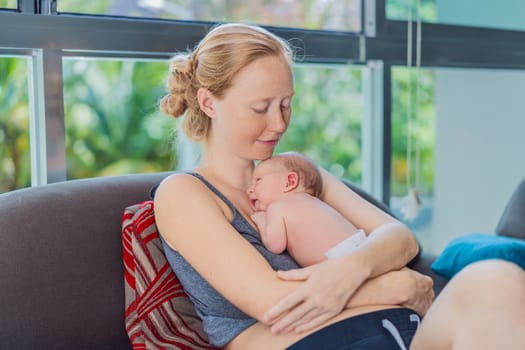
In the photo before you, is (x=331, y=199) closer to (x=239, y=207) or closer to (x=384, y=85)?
(x=239, y=207)

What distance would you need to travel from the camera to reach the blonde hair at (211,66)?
Result: 1.78 meters

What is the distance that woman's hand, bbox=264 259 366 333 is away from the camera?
156 cm

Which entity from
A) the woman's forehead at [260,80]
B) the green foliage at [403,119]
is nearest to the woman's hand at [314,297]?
the woman's forehead at [260,80]

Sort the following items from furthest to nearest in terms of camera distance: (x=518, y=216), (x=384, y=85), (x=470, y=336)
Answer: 1. (x=384, y=85)
2. (x=518, y=216)
3. (x=470, y=336)

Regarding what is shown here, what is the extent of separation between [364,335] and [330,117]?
7.06 feet

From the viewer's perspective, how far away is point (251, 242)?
1766 millimetres

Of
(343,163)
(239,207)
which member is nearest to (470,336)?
(239,207)

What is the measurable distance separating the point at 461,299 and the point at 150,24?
53.8 inches

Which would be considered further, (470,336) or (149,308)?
(149,308)

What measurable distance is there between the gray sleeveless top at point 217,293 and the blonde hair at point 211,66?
0.56ft

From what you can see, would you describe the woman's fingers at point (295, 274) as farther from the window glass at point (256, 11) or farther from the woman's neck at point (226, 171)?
the window glass at point (256, 11)

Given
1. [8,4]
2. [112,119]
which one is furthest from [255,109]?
[112,119]

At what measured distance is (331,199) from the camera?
198 cm

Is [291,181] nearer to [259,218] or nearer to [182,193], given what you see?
[259,218]
